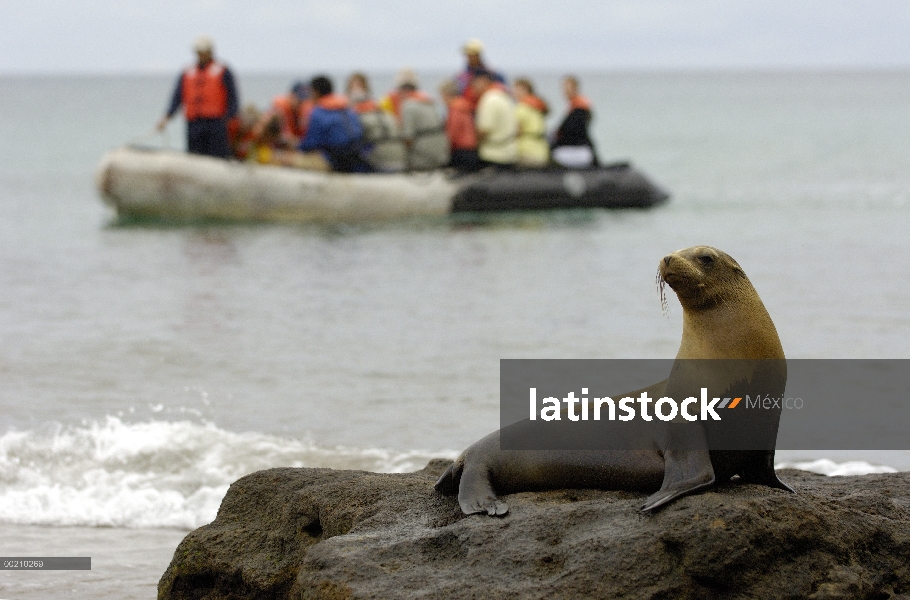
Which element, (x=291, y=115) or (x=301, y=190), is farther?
(x=291, y=115)

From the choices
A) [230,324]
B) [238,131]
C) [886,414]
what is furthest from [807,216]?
[886,414]

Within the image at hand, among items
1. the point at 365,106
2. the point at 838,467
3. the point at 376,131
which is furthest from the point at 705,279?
the point at 376,131

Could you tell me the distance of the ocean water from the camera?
667cm

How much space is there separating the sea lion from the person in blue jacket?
12.0 metres

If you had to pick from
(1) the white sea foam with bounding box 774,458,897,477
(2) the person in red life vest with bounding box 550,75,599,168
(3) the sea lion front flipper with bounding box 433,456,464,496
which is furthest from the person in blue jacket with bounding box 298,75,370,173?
(3) the sea lion front flipper with bounding box 433,456,464,496

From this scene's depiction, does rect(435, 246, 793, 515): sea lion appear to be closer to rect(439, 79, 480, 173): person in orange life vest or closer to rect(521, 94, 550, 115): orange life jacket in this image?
rect(439, 79, 480, 173): person in orange life vest

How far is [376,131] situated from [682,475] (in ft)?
43.7

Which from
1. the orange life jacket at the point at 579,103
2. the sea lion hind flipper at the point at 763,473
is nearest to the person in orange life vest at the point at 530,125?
the orange life jacket at the point at 579,103

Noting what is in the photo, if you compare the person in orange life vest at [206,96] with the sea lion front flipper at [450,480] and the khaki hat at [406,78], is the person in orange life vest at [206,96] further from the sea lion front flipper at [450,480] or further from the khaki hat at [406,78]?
the sea lion front flipper at [450,480]

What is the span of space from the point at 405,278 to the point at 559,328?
9.95ft

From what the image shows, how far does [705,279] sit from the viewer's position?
3773 mm

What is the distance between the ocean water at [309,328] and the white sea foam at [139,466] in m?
0.02

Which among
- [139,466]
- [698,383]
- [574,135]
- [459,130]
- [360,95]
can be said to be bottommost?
[139,466]

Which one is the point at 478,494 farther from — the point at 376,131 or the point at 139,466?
the point at 376,131
